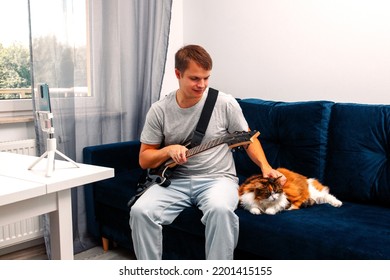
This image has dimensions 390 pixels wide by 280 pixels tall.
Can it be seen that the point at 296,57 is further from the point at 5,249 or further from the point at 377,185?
the point at 5,249

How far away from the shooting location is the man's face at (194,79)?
178 cm

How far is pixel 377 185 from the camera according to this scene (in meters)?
1.88

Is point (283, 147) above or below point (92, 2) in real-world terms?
below

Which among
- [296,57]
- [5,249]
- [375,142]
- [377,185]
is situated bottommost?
[5,249]

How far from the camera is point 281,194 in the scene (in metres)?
1.74

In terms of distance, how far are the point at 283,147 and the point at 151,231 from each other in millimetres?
917

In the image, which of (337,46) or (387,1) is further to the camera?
(337,46)

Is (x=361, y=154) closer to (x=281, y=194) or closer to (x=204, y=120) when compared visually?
(x=281, y=194)

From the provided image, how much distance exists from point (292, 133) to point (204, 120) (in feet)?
1.89

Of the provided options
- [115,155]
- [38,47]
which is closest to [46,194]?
[115,155]

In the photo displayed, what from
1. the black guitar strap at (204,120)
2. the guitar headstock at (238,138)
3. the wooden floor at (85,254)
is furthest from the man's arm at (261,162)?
the wooden floor at (85,254)

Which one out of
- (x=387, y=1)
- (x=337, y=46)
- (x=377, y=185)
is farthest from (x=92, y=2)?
(x=377, y=185)

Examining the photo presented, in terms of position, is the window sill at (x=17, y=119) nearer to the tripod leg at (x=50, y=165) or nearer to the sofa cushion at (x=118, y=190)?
the sofa cushion at (x=118, y=190)

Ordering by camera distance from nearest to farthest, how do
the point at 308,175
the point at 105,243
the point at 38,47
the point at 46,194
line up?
the point at 46,194 → the point at 308,175 → the point at 38,47 → the point at 105,243
